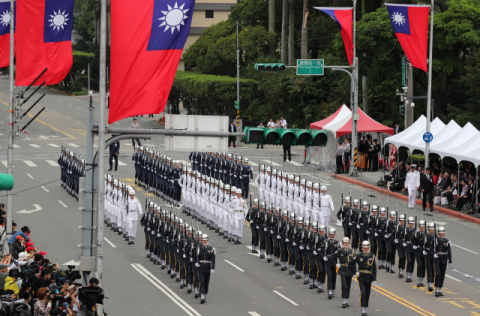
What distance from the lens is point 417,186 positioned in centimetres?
2998

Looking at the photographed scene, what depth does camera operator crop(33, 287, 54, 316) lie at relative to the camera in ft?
45.6

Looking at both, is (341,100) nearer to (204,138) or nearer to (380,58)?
(380,58)

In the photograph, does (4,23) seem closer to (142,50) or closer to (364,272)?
(142,50)

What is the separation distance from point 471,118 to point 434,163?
9951 mm

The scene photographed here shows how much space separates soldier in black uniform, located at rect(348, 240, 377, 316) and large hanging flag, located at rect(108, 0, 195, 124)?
7.25 meters

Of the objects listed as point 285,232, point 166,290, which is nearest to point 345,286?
point 285,232

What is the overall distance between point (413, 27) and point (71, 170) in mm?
14503

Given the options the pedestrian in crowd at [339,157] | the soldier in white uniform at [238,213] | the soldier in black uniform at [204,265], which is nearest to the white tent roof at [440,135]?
the pedestrian in crowd at [339,157]

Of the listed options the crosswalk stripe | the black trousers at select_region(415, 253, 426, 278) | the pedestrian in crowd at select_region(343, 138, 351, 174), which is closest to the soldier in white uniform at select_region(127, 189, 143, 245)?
the black trousers at select_region(415, 253, 426, 278)

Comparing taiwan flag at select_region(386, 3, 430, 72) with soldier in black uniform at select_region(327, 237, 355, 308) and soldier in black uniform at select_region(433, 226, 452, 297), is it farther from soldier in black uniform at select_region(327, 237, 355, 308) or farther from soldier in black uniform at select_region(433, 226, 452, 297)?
soldier in black uniform at select_region(327, 237, 355, 308)

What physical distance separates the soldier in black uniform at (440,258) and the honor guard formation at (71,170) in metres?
15.6

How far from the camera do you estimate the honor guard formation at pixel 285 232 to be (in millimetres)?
19047

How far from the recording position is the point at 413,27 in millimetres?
30422

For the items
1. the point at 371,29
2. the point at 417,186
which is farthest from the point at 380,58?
the point at 417,186
